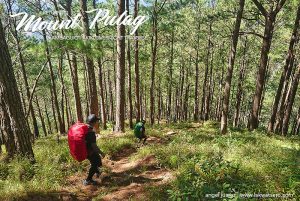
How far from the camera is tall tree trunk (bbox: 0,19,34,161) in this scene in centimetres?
731

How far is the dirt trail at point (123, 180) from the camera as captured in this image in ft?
22.4

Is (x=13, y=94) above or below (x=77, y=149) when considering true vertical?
above

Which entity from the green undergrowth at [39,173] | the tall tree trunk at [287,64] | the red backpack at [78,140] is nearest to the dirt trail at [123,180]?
the green undergrowth at [39,173]

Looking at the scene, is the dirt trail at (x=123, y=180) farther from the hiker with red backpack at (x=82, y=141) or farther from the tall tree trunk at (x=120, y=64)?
the tall tree trunk at (x=120, y=64)

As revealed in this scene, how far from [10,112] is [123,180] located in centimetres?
350

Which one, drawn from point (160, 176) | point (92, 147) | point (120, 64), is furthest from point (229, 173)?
point (120, 64)

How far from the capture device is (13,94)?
7469 millimetres

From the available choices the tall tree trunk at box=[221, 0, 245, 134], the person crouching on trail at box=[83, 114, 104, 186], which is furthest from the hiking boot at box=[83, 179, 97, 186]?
the tall tree trunk at box=[221, 0, 245, 134]

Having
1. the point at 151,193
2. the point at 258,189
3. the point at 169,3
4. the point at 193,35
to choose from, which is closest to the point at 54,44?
the point at 151,193

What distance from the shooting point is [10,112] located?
24.4 feet

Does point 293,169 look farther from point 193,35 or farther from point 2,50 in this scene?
point 193,35

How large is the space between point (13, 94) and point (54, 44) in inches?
132

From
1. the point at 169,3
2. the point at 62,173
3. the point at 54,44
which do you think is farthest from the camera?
the point at 169,3

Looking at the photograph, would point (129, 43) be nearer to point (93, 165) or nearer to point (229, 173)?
point (93, 165)
